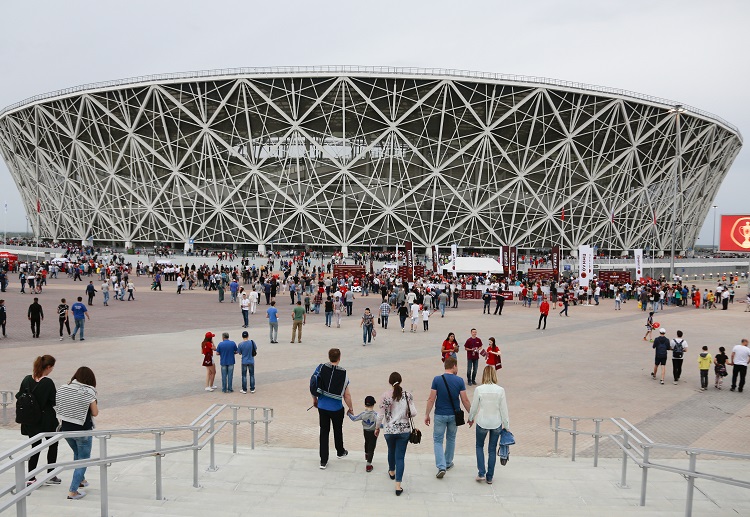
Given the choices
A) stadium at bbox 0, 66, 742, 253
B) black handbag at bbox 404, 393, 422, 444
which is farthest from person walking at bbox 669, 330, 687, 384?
stadium at bbox 0, 66, 742, 253

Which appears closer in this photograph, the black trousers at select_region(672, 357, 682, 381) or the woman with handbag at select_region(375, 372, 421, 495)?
the woman with handbag at select_region(375, 372, 421, 495)

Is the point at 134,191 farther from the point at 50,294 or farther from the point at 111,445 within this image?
the point at 111,445

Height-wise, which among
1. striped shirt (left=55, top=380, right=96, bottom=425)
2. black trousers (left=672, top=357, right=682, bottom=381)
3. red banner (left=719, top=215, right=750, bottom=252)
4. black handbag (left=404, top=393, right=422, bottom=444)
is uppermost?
red banner (left=719, top=215, right=750, bottom=252)

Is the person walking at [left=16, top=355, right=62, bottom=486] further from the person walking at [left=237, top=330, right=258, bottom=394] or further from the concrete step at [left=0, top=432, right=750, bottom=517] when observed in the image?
→ the person walking at [left=237, top=330, right=258, bottom=394]

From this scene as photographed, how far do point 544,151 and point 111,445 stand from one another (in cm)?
5646

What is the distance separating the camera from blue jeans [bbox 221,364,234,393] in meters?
11.0

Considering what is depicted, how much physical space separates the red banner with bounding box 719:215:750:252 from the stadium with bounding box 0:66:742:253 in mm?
16246

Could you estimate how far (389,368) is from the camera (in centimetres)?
1333

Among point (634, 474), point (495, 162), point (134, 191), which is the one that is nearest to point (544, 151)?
point (495, 162)

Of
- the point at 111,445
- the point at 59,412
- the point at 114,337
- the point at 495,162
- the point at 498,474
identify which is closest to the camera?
the point at 59,412

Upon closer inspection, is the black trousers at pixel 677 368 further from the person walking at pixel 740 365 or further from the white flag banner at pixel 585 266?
the white flag banner at pixel 585 266

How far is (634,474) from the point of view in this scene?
6.75m

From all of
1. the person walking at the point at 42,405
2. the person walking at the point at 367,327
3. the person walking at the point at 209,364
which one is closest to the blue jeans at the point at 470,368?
the person walking at the point at 367,327

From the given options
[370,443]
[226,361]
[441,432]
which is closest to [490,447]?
[441,432]
